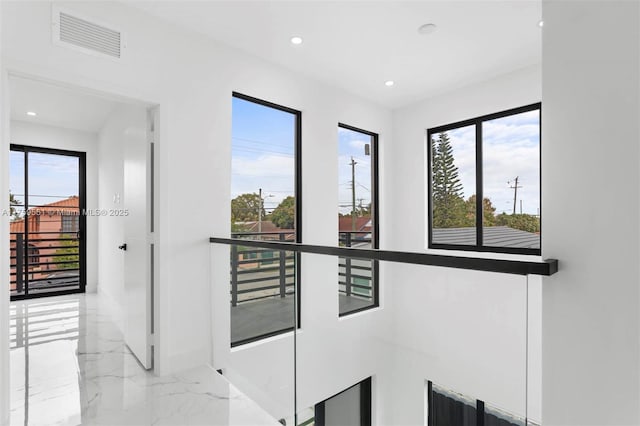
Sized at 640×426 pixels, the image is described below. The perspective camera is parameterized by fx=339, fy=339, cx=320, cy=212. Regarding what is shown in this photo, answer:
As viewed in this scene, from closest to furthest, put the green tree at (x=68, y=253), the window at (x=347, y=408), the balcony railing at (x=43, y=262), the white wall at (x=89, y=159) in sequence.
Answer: the window at (x=347, y=408) → the balcony railing at (x=43, y=262) → the white wall at (x=89, y=159) → the green tree at (x=68, y=253)

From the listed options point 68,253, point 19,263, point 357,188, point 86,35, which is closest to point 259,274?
point 86,35

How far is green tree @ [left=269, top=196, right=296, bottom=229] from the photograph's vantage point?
11.1 feet

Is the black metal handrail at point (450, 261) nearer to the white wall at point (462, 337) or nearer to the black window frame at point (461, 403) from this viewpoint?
the white wall at point (462, 337)

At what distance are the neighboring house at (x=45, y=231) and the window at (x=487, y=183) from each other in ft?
17.5

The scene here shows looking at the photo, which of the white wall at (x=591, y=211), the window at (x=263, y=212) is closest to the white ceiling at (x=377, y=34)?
the window at (x=263, y=212)

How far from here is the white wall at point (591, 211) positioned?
808mm

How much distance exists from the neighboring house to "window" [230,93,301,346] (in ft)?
12.4

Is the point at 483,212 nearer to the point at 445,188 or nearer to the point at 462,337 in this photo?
the point at 445,188

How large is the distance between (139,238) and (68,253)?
3517mm

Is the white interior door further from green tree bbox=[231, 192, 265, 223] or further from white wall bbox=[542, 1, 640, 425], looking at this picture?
white wall bbox=[542, 1, 640, 425]

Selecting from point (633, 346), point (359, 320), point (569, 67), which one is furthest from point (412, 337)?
point (569, 67)

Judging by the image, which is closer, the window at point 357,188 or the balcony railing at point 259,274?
the balcony railing at point 259,274

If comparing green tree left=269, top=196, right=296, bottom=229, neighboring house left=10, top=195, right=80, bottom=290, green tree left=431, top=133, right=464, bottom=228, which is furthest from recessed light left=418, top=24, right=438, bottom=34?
neighboring house left=10, top=195, right=80, bottom=290

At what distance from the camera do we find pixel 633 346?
0.80 meters
